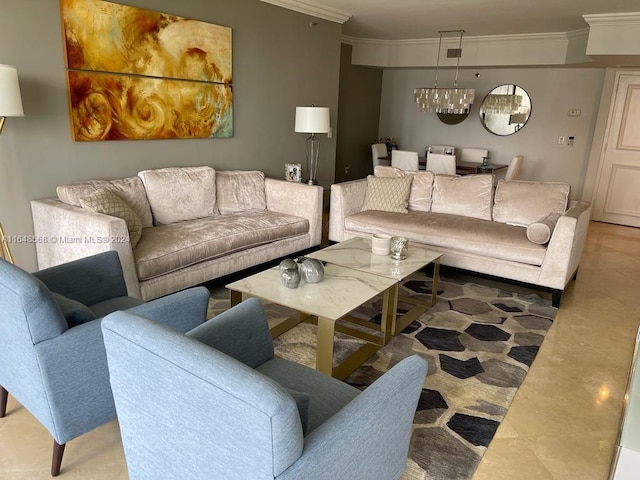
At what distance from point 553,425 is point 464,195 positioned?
101 inches

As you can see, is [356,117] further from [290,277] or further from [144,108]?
[290,277]

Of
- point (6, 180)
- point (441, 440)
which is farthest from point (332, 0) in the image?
point (441, 440)

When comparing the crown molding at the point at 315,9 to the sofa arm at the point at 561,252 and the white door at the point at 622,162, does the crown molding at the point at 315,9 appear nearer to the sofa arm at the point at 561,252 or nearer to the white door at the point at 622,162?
the sofa arm at the point at 561,252

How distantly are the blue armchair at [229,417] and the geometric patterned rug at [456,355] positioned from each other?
56 centimetres

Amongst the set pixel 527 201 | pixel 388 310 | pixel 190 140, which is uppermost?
pixel 190 140

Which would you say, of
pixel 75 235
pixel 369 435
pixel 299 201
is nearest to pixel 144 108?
pixel 75 235

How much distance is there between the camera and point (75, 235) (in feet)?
9.73

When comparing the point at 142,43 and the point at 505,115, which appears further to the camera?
the point at 505,115

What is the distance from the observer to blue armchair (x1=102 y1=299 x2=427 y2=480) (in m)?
1.02

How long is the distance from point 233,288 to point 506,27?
5.31 metres

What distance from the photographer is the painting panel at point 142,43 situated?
3352 mm

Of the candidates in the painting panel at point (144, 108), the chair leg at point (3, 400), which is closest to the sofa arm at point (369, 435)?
the chair leg at point (3, 400)

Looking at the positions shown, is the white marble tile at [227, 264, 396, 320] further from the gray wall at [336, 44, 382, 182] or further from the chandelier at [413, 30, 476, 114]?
the gray wall at [336, 44, 382, 182]

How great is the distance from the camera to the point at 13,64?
306cm
